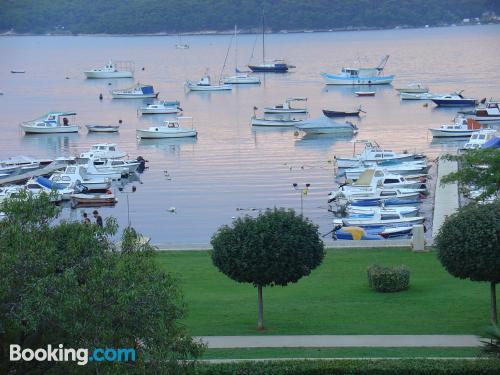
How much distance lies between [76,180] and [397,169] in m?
16.9

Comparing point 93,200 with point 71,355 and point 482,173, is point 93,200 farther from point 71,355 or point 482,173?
point 71,355

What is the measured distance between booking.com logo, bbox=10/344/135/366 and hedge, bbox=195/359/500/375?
104 inches

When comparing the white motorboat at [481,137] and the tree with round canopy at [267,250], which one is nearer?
the tree with round canopy at [267,250]

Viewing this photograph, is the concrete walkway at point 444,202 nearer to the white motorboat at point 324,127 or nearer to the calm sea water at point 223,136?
the calm sea water at point 223,136

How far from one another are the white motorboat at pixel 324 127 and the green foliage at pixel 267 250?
5750 centimetres

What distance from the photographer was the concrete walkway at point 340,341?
19.6 metres

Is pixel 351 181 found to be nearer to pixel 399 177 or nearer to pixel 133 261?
pixel 399 177

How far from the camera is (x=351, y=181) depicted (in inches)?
2084

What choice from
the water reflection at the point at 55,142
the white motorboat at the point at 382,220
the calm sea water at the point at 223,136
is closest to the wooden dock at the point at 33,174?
the calm sea water at the point at 223,136

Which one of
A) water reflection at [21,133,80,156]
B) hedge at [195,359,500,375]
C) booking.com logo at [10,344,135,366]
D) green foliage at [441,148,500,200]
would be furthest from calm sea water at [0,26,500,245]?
booking.com logo at [10,344,135,366]

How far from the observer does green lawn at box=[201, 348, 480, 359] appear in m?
18.8

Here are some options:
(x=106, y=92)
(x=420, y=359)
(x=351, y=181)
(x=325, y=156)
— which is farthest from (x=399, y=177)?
(x=106, y=92)

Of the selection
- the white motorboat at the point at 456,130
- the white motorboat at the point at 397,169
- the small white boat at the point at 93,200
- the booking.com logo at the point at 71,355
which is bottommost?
the booking.com logo at the point at 71,355

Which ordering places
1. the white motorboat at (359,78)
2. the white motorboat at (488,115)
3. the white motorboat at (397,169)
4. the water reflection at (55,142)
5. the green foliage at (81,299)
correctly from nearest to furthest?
the green foliage at (81,299) < the white motorboat at (397,169) < the water reflection at (55,142) < the white motorboat at (488,115) < the white motorboat at (359,78)
